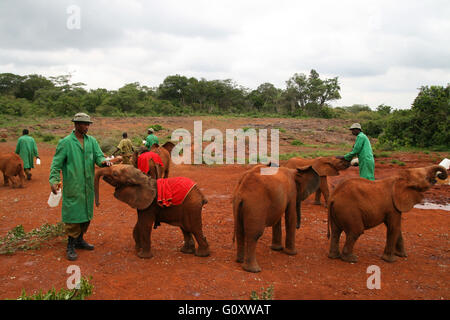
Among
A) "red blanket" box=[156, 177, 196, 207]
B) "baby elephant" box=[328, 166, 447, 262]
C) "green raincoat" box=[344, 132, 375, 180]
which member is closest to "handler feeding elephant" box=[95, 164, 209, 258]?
"red blanket" box=[156, 177, 196, 207]

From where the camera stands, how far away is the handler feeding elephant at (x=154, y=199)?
5.30m

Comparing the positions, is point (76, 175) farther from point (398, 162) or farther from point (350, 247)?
point (398, 162)

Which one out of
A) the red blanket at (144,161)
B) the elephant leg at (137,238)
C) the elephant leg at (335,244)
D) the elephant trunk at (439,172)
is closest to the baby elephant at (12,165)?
the red blanket at (144,161)

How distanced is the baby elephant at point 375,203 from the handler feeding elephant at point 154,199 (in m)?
2.29

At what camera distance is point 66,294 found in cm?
411

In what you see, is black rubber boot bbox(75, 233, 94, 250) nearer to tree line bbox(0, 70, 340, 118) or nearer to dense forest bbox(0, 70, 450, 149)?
dense forest bbox(0, 70, 450, 149)

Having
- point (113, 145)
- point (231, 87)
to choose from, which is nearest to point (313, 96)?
point (231, 87)

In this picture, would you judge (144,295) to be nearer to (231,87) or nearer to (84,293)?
(84,293)

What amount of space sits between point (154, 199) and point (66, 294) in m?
1.83

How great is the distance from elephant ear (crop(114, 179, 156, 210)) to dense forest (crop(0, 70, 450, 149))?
3096 centimetres

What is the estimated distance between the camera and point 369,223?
545 cm

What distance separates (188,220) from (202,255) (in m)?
0.67

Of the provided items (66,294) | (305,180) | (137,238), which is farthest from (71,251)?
(305,180)

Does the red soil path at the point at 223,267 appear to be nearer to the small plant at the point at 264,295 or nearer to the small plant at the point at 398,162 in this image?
the small plant at the point at 264,295
